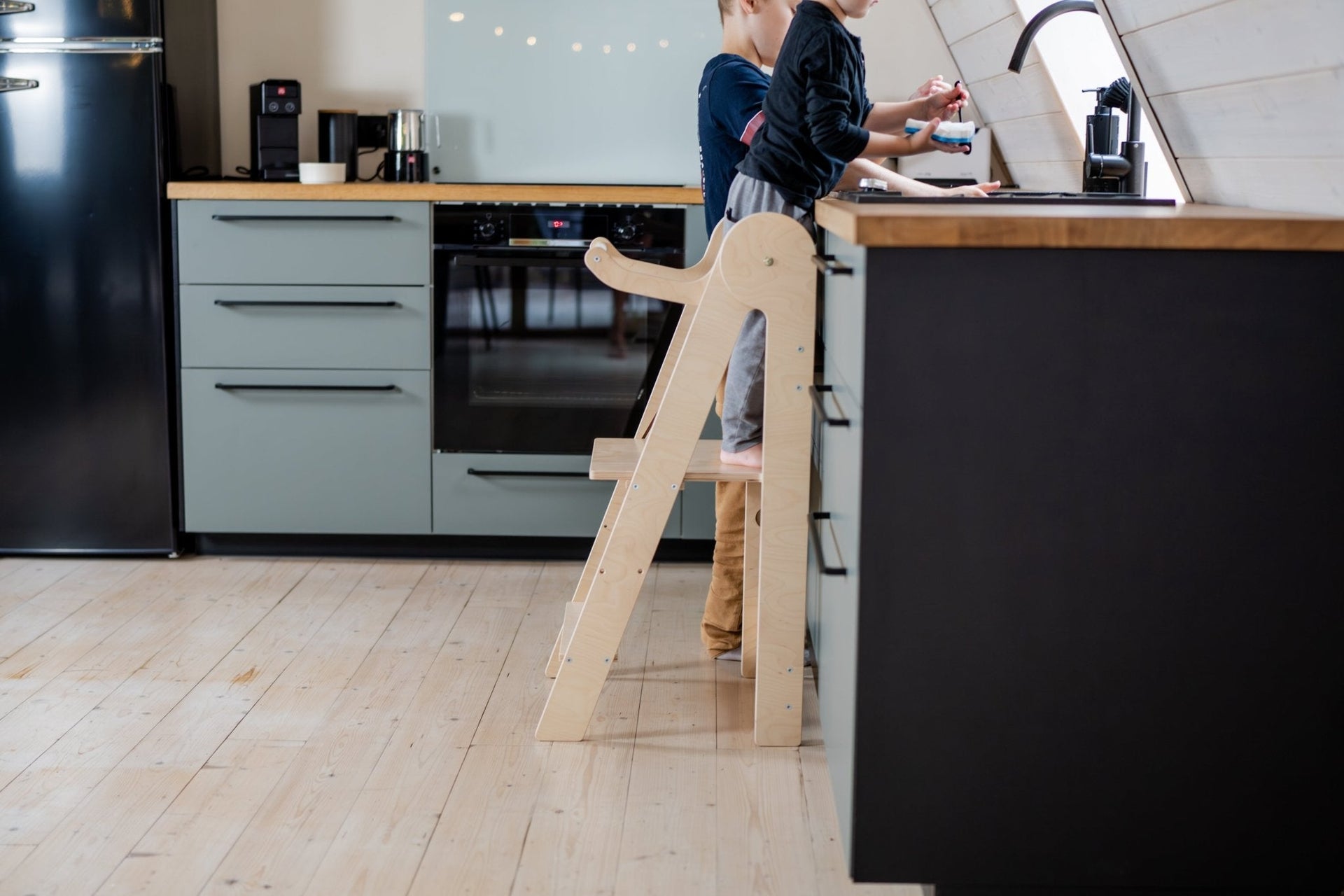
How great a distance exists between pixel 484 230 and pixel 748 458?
4.09 feet

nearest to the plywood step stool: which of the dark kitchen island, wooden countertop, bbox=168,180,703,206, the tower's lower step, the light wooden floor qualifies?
the tower's lower step

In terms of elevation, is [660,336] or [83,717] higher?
[660,336]

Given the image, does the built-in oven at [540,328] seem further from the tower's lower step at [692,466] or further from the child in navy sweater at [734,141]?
the tower's lower step at [692,466]

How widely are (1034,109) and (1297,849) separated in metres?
1.98

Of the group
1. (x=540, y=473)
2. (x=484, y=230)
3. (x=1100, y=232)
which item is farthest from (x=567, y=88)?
(x=1100, y=232)

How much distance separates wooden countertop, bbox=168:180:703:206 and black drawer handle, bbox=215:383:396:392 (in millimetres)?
460

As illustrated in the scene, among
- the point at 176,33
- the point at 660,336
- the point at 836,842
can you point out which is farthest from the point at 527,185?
the point at 836,842

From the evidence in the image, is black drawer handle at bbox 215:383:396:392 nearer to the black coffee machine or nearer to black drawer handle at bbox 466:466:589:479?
black drawer handle at bbox 466:466:589:479

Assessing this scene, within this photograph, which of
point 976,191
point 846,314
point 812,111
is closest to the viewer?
point 846,314

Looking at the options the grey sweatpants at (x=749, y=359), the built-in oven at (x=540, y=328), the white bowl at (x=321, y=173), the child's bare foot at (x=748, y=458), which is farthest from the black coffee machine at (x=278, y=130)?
the child's bare foot at (x=748, y=458)

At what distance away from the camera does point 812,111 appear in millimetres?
2119

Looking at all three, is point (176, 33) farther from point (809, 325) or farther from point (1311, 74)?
point (1311, 74)

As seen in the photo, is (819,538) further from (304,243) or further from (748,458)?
(304,243)

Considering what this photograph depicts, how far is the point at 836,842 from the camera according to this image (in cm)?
191
